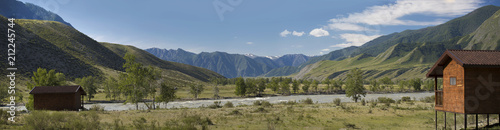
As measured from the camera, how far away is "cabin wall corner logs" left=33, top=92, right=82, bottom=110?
148 feet

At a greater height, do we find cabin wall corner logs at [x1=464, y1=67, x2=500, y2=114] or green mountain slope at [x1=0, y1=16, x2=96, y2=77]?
green mountain slope at [x1=0, y1=16, x2=96, y2=77]

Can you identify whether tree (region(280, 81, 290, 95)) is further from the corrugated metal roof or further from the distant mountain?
the corrugated metal roof

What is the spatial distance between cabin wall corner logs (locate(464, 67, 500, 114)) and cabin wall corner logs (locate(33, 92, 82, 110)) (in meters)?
51.8

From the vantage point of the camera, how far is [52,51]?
146 m

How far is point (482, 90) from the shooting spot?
21641 mm

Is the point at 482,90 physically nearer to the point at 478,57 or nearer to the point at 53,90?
the point at 478,57

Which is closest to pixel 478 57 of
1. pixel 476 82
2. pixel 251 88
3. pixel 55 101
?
pixel 476 82

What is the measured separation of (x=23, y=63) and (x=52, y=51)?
2387 cm

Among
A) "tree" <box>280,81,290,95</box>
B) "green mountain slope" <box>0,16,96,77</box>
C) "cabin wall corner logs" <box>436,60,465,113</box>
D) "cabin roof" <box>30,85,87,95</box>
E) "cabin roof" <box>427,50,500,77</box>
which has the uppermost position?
"green mountain slope" <box>0,16,96,77</box>

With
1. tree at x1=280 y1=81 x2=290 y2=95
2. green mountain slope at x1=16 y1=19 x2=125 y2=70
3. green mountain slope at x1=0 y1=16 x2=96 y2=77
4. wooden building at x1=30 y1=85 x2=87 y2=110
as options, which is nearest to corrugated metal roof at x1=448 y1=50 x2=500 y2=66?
wooden building at x1=30 y1=85 x2=87 y2=110

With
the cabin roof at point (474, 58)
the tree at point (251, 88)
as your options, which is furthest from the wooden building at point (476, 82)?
the tree at point (251, 88)

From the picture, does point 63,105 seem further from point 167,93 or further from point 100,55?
point 100,55

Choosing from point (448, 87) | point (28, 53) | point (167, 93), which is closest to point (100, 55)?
point (28, 53)

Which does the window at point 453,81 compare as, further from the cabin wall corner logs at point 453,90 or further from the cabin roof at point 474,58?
the cabin roof at point 474,58
